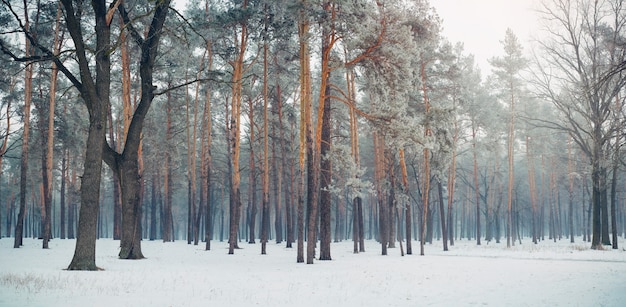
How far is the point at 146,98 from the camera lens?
1409 cm

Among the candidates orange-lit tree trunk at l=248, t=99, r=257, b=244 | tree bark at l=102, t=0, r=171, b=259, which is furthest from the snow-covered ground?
orange-lit tree trunk at l=248, t=99, r=257, b=244

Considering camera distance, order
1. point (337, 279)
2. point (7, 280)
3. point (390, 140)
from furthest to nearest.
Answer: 1. point (390, 140)
2. point (337, 279)
3. point (7, 280)

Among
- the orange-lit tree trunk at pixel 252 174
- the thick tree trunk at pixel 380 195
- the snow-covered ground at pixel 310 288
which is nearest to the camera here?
the snow-covered ground at pixel 310 288

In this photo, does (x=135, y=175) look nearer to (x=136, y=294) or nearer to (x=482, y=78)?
(x=136, y=294)

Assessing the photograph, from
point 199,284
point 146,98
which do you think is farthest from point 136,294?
point 146,98

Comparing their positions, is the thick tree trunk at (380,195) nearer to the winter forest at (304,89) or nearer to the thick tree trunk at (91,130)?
the winter forest at (304,89)

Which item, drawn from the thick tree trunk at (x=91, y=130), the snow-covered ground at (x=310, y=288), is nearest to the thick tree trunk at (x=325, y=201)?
the snow-covered ground at (x=310, y=288)

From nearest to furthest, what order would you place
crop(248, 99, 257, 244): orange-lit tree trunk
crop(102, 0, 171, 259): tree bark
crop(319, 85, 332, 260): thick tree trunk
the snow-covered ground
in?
the snow-covered ground
crop(102, 0, 171, 259): tree bark
crop(319, 85, 332, 260): thick tree trunk
crop(248, 99, 257, 244): orange-lit tree trunk

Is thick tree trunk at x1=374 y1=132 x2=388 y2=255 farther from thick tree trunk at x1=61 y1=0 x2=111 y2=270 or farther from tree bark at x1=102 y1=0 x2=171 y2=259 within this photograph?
thick tree trunk at x1=61 y1=0 x2=111 y2=270

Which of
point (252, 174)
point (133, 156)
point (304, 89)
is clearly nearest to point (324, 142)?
point (304, 89)

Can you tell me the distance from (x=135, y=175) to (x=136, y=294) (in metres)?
7.44

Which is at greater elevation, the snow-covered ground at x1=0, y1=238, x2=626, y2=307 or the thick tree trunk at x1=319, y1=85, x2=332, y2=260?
the thick tree trunk at x1=319, y1=85, x2=332, y2=260

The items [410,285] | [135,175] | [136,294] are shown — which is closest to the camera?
[136,294]

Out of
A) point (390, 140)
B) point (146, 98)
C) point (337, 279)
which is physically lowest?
point (337, 279)
